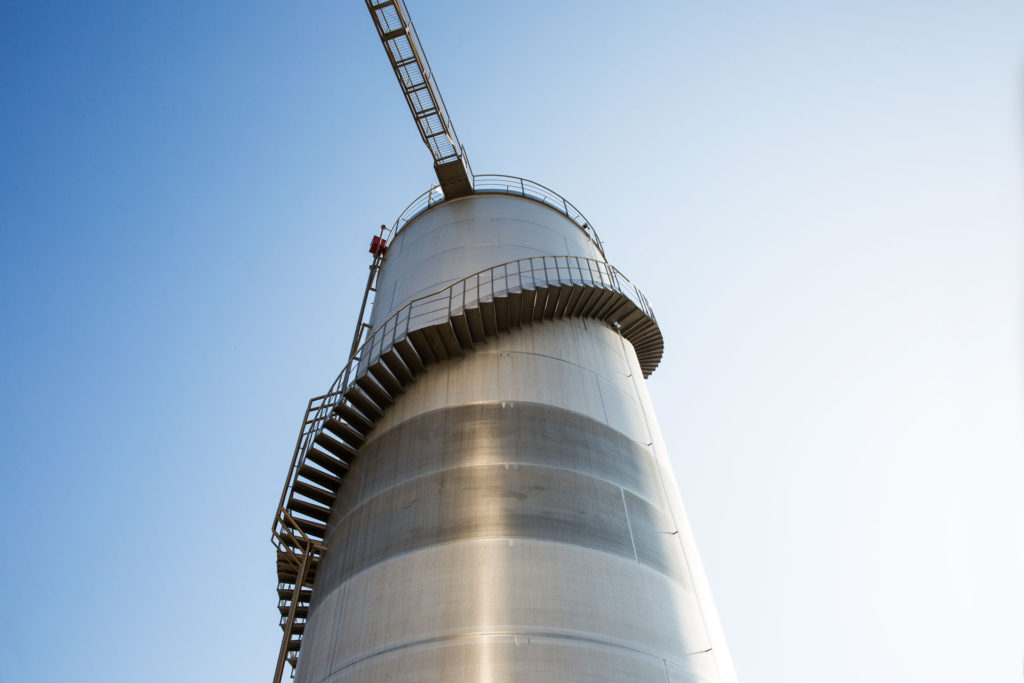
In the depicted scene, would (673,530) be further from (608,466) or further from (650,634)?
(650,634)

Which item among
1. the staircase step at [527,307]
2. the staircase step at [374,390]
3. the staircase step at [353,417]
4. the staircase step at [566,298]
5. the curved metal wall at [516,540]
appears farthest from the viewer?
the staircase step at [566,298]

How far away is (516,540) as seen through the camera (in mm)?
8469

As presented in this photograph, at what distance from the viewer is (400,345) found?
11469 mm

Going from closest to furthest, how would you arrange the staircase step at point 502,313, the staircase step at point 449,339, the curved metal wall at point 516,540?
the curved metal wall at point 516,540, the staircase step at point 449,339, the staircase step at point 502,313

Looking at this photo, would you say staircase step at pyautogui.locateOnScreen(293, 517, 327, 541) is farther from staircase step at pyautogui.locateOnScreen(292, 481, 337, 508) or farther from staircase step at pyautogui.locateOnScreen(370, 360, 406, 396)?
staircase step at pyautogui.locateOnScreen(370, 360, 406, 396)

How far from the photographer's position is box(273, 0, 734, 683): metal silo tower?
303 inches

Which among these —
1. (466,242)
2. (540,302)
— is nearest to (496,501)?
(540,302)

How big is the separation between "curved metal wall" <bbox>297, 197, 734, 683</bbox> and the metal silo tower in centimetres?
3

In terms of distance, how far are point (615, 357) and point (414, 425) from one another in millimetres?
4882

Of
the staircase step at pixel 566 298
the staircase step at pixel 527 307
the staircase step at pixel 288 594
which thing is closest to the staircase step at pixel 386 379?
the staircase step at pixel 527 307

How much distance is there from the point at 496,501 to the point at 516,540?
2.48 ft

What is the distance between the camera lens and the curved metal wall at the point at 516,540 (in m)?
7.58

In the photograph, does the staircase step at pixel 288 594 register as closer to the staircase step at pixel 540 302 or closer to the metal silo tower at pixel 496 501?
the metal silo tower at pixel 496 501

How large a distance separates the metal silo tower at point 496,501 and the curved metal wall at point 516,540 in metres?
0.03
